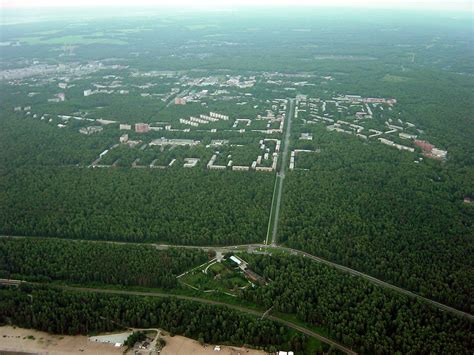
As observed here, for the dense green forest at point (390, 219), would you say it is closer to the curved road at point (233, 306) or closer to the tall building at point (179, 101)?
the curved road at point (233, 306)

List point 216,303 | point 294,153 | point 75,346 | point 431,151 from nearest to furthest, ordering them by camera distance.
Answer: point 75,346 → point 216,303 → point 294,153 → point 431,151

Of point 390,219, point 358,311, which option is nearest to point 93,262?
point 358,311

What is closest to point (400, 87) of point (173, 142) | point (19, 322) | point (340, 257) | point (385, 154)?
point (385, 154)

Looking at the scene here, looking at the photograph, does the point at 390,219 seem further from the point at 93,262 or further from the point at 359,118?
the point at 359,118

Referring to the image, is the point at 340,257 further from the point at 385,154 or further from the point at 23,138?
the point at 23,138

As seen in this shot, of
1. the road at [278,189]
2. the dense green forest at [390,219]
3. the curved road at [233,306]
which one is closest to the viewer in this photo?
the curved road at [233,306]

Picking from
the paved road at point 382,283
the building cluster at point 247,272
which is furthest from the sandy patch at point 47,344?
the paved road at point 382,283

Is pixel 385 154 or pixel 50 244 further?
pixel 385 154
